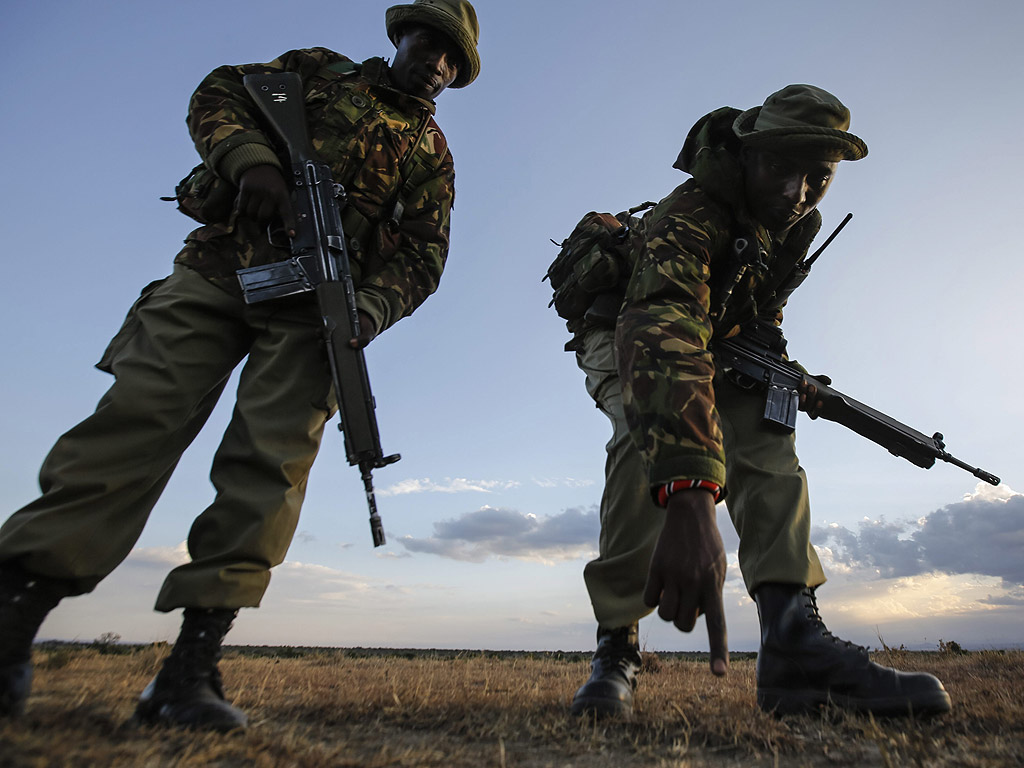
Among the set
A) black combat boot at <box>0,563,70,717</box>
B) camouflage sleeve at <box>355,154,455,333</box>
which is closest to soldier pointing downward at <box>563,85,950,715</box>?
camouflage sleeve at <box>355,154,455,333</box>

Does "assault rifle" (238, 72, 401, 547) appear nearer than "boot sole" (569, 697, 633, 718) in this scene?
No

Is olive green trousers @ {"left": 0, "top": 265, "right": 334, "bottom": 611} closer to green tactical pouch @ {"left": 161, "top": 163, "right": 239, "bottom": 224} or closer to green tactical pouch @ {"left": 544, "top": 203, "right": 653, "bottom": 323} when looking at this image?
green tactical pouch @ {"left": 161, "top": 163, "right": 239, "bottom": 224}

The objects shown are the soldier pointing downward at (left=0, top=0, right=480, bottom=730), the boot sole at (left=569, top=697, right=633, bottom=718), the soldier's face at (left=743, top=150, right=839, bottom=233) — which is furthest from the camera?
the soldier's face at (left=743, top=150, right=839, bottom=233)

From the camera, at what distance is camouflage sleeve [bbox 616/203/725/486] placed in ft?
5.46

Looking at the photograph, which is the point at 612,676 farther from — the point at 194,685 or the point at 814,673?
the point at 194,685

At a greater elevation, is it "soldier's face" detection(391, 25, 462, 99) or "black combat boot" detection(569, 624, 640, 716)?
"soldier's face" detection(391, 25, 462, 99)

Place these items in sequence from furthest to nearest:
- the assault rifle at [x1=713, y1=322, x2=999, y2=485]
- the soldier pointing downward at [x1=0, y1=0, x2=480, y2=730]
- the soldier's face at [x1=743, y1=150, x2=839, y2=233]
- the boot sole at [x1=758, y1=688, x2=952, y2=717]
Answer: the assault rifle at [x1=713, y1=322, x2=999, y2=485] → the soldier's face at [x1=743, y1=150, x2=839, y2=233] → the boot sole at [x1=758, y1=688, x2=952, y2=717] → the soldier pointing downward at [x1=0, y1=0, x2=480, y2=730]

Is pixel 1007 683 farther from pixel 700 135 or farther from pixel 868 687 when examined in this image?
pixel 700 135

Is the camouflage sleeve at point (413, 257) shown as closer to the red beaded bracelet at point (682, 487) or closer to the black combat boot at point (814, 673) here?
the red beaded bracelet at point (682, 487)

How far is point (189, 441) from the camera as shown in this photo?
7.57ft

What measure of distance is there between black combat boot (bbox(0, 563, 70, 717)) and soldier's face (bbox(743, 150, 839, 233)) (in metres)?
2.64

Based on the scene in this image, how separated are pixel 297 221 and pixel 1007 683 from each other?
3523mm

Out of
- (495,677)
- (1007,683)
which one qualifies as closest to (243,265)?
(495,677)

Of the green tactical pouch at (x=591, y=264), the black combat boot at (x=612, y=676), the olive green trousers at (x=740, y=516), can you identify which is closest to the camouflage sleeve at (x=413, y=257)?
the green tactical pouch at (x=591, y=264)
